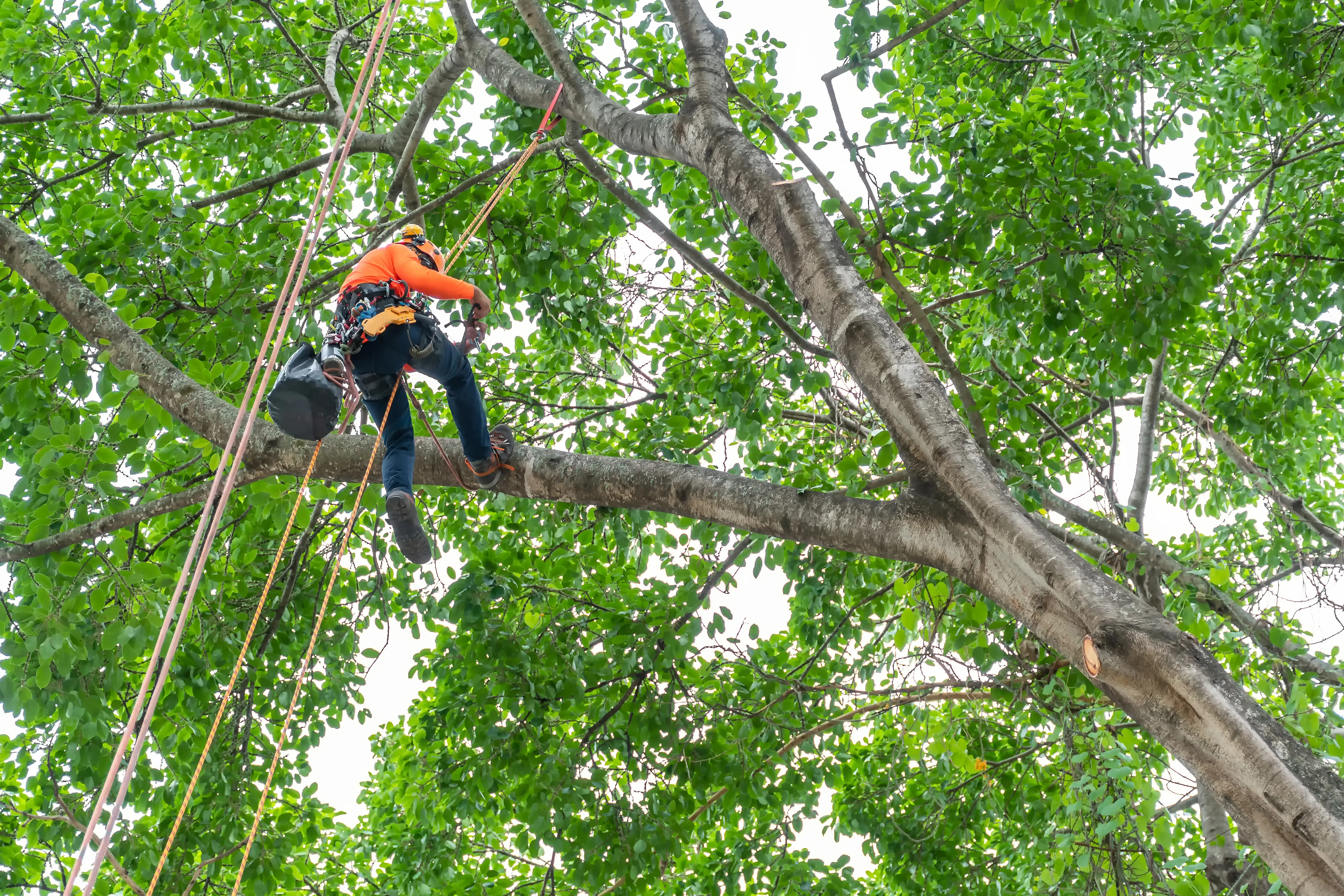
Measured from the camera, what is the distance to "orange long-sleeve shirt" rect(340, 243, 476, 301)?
140 inches

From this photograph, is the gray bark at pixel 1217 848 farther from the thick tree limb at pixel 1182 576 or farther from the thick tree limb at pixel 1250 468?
the thick tree limb at pixel 1250 468

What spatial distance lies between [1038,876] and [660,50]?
14.9ft

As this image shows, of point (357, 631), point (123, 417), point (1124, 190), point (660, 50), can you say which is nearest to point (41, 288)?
point (123, 417)

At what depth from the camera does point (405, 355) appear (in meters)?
3.56

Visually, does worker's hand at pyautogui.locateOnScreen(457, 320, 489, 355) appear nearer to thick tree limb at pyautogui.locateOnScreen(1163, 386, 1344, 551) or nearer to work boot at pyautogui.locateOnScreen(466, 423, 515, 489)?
work boot at pyautogui.locateOnScreen(466, 423, 515, 489)

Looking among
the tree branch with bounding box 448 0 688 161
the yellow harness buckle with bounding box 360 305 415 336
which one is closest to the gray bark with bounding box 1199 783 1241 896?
the tree branch with bounding box 448 0 688 161

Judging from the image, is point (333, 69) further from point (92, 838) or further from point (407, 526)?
point (92, 838)

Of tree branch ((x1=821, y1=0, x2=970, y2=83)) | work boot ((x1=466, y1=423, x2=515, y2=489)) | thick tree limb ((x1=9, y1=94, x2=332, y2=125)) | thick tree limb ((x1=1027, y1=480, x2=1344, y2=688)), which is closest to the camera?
tree branch ((x1=821, y1=0, x2=970, y2=83))

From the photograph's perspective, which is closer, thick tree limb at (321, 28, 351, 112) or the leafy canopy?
the leafy canopy

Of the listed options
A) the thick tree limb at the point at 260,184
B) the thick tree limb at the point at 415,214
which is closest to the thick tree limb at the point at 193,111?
the thick tree limb at the point at 260,184

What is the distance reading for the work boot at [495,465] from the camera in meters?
3.40

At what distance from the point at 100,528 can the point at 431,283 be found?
55.1 inches

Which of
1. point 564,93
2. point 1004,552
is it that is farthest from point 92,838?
point 564,93

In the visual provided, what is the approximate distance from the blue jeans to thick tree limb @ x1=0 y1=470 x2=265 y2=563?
0.47 metres
